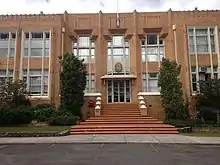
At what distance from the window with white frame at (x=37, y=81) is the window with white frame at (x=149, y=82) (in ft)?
31.5

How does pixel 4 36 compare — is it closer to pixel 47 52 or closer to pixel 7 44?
pixel 7 44

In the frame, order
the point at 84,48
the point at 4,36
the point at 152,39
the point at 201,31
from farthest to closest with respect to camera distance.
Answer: the point at 84,48, the point at 152,39, the point at 4,36, the point at 201,31

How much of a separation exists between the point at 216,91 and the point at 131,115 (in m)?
7.15

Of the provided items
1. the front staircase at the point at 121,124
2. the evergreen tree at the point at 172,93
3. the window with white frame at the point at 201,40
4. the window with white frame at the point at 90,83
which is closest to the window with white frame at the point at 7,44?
the window with white frame at the point at 90,83

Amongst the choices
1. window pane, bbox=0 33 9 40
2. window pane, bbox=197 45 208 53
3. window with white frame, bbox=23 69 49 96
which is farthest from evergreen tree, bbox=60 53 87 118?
window pane, bbox=197 45 208 53

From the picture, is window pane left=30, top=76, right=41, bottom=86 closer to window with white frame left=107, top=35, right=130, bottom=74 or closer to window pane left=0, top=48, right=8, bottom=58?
window pane left=0, top=48, right=8, bottom=58

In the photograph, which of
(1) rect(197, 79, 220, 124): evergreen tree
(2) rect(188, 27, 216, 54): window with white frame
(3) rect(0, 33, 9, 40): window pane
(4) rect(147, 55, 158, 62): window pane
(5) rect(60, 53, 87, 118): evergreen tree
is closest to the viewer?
(1) rect(197, 79, 220, 124): evergreen tree

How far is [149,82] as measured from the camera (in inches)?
1231

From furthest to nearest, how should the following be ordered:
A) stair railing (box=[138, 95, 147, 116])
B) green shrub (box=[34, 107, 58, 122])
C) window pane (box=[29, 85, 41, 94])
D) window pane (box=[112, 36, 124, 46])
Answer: window pane (box=[112, 36, 124, 46]), window pane (box=[29, 85, 41, 94]), stair railing (box=[138, 95, 147, 116]), green shrub (box=[34, 107, 58, 122])

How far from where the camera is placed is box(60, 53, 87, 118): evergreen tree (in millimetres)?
26281

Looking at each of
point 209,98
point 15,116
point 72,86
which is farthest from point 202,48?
point 15,116

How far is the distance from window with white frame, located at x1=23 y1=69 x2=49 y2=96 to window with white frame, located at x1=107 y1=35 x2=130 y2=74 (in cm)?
651

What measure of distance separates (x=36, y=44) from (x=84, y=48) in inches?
195

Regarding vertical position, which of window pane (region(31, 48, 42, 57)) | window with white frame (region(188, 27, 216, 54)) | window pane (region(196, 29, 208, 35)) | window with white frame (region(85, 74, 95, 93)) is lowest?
window with white frame (region(85, 74, 95, 93))
